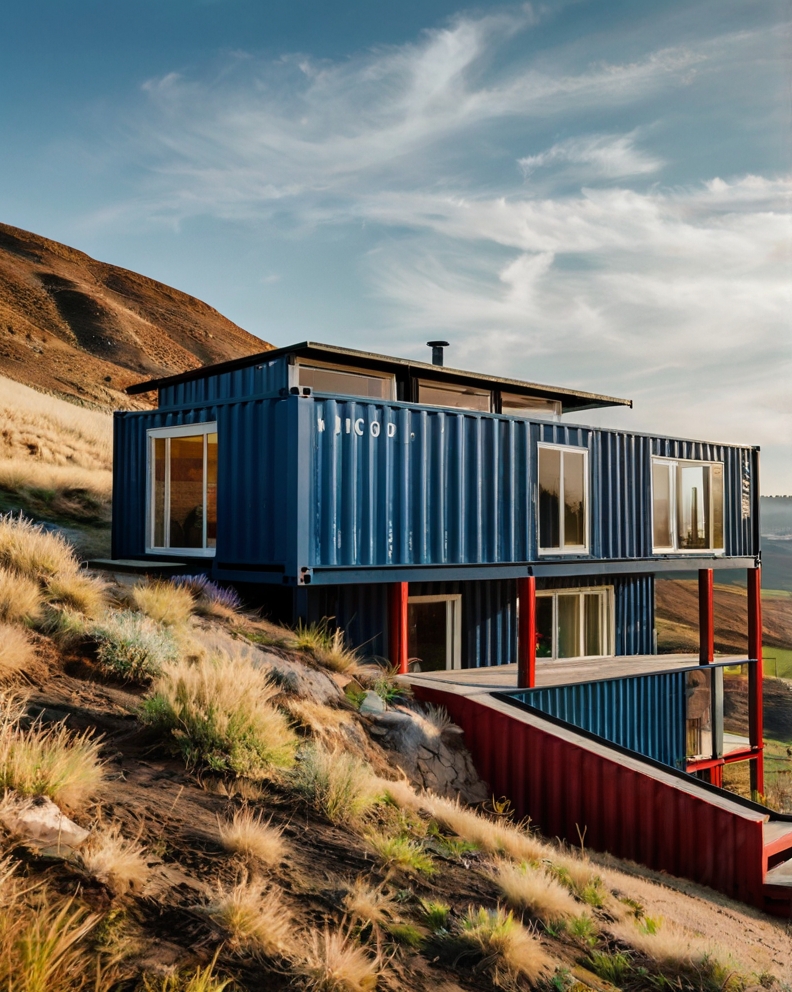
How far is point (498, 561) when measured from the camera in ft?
45.4

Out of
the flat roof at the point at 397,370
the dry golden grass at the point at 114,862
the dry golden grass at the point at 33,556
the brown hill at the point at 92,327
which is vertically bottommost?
the dry golden grass at the point at 114,862

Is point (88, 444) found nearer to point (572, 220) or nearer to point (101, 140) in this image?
point (101, 140)

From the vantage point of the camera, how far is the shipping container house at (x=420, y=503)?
1217 cm

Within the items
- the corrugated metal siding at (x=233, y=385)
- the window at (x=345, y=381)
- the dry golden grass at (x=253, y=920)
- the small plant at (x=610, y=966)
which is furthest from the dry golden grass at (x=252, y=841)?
the window at (x=345, y=381)

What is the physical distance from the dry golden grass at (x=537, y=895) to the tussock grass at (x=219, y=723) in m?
2.30

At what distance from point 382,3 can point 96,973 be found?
17.1m

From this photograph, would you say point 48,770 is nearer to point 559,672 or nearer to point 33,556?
point 33,556

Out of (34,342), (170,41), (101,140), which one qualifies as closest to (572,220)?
(170,41)

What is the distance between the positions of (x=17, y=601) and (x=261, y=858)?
521 cm

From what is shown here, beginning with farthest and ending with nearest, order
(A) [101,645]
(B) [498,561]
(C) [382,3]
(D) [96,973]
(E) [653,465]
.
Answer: (E) [653,465] < (C) [382,3] < (B) [498,561] < (A) [101,645] < (D) [96,973]

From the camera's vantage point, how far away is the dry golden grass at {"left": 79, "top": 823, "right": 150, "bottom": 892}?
4746mm

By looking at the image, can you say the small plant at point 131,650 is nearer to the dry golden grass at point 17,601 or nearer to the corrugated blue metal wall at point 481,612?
the dry golden grass at point 17,601

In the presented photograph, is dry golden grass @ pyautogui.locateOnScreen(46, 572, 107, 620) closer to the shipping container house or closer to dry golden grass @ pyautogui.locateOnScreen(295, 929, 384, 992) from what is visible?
the shipping container house

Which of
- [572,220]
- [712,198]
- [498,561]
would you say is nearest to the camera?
[498,561]
